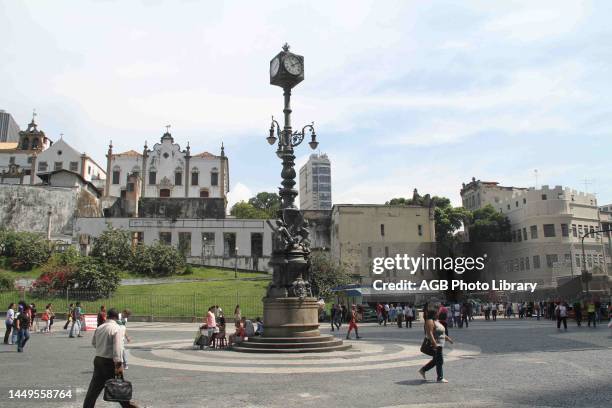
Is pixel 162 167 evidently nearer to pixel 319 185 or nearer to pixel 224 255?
pixel 224 255

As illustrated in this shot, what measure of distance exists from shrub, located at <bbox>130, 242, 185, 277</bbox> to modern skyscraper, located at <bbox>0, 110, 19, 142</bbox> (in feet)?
333

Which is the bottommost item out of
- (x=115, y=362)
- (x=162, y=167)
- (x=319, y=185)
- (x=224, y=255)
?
Answer: (x=115, y=362)

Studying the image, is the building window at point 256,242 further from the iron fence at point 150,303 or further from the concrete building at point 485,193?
the concrete building at point 485,193

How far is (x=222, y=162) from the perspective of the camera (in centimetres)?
7925

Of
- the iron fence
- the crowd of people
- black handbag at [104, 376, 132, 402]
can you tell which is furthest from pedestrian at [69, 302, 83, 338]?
black handbag at [104, 376, 132, 402]

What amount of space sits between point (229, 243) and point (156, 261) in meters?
14.0

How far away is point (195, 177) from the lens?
258 feet

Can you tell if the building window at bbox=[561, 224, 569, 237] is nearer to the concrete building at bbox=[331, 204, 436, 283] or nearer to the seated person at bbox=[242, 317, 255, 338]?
the concrete building at bbox=[331, 204, 436, 283]

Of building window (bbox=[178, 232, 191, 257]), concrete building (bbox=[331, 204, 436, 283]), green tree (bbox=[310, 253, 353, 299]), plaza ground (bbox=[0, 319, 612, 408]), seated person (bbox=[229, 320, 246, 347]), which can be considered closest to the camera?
plaza ground (bbox=[0, 319, 612, 408])

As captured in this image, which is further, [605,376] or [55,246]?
[55,246]

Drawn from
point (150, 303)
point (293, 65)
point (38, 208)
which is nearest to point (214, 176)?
point (38, 208)

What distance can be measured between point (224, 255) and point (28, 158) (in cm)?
5013

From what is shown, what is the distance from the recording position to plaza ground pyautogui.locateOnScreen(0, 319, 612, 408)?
27.7ft

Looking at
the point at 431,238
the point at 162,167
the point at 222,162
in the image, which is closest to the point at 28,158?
the point at 162,167
